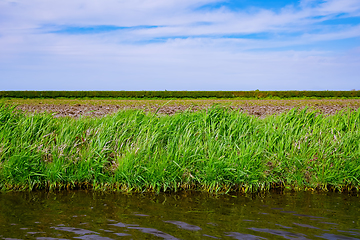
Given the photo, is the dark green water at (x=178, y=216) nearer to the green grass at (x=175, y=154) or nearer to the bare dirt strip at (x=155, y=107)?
the green grass at (x=175, y=154)

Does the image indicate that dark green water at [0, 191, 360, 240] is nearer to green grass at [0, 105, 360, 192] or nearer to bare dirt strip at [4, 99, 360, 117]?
green grass at [0, 105, 360, 192]

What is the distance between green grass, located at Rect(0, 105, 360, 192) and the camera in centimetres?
582

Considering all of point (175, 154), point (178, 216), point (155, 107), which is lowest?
point (178, 216)

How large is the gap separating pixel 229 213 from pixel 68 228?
2.44 m

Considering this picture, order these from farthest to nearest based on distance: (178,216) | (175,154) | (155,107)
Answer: (155,107)
(175,154)
(178,216)

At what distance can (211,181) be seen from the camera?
580cm

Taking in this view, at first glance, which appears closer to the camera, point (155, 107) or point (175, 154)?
point (175, 154)

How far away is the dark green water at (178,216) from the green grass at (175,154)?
0.36 meters

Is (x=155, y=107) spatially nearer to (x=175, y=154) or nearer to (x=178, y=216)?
(x=175, y=154)

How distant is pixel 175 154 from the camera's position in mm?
5855

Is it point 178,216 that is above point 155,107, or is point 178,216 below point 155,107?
below

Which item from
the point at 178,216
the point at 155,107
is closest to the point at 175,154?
the point at 178,216

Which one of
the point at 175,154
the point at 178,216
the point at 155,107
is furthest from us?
the point at 155,107

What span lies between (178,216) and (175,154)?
1.60 m
